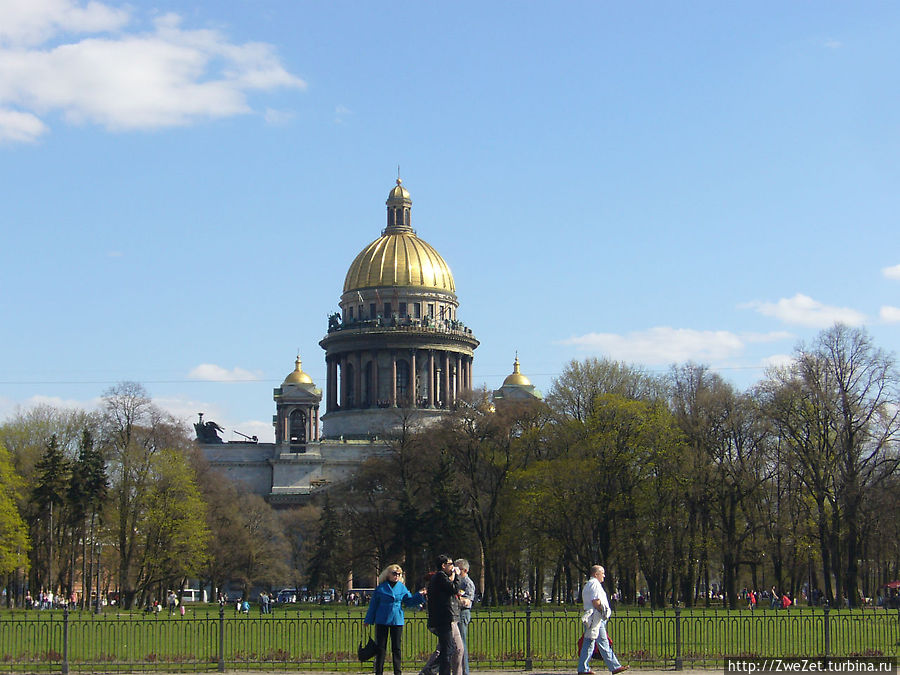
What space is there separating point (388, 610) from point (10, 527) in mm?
42528

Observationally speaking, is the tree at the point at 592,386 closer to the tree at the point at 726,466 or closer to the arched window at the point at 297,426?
the tree at the point at 726,466

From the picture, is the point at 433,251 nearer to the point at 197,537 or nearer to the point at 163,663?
the point at 197,537

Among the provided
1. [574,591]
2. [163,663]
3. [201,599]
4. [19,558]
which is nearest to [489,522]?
[574,591]

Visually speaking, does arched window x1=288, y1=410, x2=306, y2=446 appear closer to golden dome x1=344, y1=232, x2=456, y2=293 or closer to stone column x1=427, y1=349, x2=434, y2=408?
stone column x1=427, y1=349, x2=434, y2=408

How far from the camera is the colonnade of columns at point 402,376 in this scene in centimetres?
12106

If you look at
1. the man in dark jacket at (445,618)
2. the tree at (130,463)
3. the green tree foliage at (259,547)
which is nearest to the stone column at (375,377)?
the green tree foliage at (259,547)

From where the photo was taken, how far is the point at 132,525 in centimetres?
6806

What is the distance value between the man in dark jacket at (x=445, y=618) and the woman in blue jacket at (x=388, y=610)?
761mm

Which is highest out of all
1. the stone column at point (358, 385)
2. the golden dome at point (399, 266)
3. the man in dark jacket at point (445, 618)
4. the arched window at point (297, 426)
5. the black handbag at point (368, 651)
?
the golden dome at point (399, 266)

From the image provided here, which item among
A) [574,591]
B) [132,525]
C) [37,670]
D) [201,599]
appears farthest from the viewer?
[201,599]

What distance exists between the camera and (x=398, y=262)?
408ft

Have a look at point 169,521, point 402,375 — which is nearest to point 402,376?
point 402,375

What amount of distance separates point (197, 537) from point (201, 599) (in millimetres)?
32423

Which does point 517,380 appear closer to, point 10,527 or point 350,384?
point 350,384
